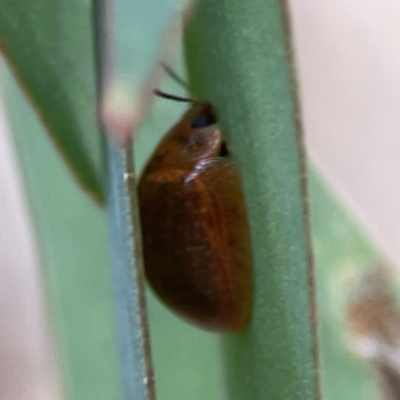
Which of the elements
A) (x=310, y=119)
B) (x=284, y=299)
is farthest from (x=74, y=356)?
(x=310, y=119)

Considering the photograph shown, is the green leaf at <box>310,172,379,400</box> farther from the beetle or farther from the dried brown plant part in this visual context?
the beetle

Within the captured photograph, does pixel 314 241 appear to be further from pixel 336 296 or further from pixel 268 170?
pixel 268 170

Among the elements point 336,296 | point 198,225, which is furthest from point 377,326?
point 198,225

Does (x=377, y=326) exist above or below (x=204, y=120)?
below

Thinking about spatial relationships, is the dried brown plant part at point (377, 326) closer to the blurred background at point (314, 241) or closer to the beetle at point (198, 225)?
the blurred background at point (314, 241)

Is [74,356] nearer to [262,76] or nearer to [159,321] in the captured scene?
[159,321]

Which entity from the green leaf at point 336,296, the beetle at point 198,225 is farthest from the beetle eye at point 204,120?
the green leaf at point 336,296

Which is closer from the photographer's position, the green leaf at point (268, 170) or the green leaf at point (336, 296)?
the green leaf at point (268, 170)
